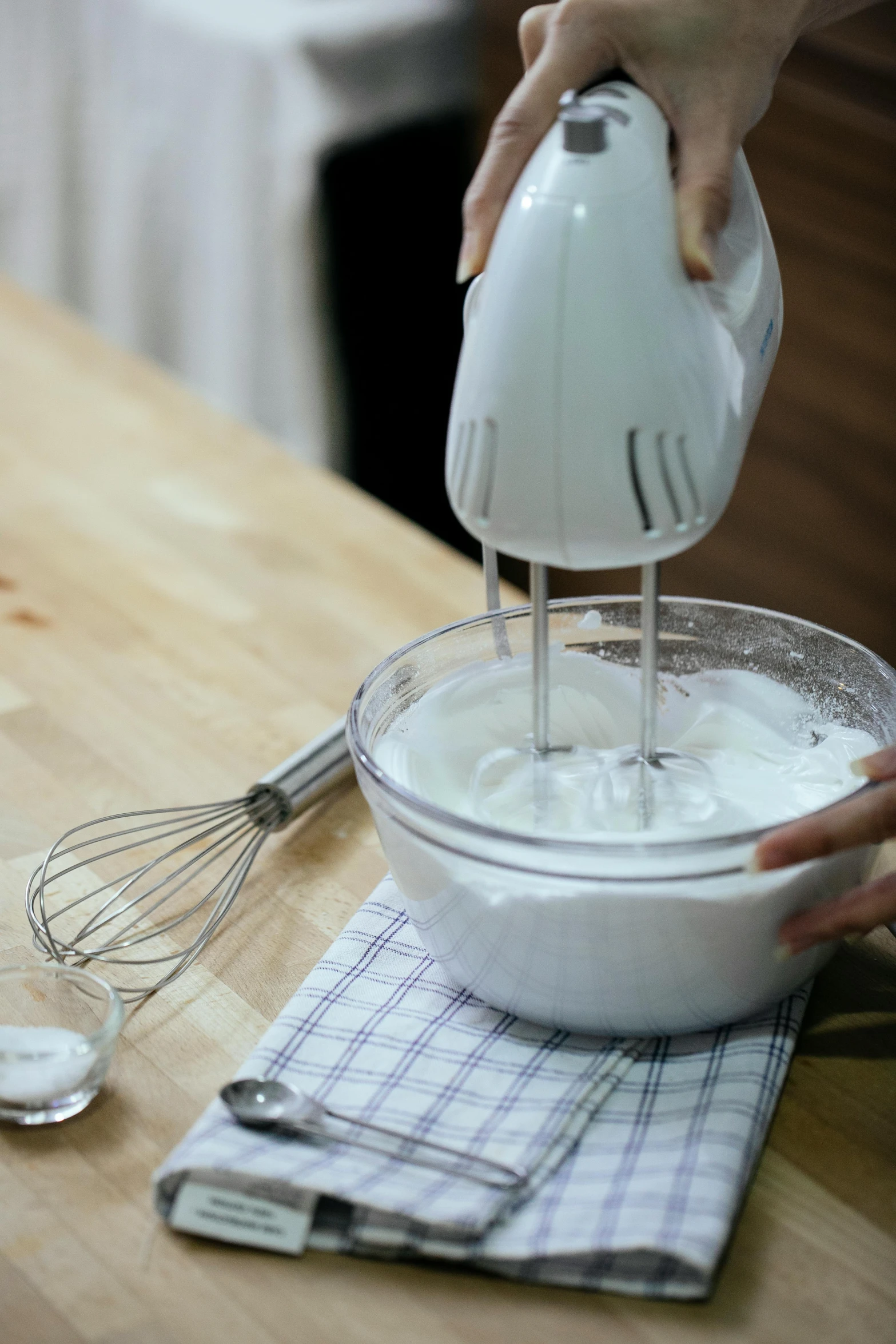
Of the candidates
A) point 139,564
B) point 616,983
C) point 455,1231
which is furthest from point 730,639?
point 139,564

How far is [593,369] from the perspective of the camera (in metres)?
0.47

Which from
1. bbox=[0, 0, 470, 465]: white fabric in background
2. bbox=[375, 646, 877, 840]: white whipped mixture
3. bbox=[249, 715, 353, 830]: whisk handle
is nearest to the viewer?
bbox=[375, 646, 877, 840]: white whipped mixture

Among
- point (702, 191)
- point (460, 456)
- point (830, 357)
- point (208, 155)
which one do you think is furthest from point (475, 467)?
point (208, 155)

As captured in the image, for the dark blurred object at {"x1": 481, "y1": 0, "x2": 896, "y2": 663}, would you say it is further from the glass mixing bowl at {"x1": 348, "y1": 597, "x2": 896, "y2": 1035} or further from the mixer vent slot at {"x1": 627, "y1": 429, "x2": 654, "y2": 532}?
the mixer vent slot at {"x1": 627, "y1": 429, "x2": 654, "y2": 532}

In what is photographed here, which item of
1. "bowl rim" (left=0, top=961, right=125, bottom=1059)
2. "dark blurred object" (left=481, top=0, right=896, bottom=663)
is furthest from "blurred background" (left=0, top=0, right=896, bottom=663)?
"bowl rim" (left=0, top=961, right=125, bottom=1059)

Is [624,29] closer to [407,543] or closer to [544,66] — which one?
[544,66]

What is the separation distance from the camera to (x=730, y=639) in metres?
0.70

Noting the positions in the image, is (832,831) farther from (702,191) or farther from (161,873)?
(161,873)

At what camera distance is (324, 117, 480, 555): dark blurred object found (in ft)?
6.42

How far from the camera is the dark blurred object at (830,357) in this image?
149cm

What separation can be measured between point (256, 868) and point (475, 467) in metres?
0.32

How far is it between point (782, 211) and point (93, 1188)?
1.35m

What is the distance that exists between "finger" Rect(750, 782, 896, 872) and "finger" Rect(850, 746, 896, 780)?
0.11 feet

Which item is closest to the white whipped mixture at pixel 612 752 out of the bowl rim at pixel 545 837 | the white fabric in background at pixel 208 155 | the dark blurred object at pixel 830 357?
the bowl rim at pixel 545 837
